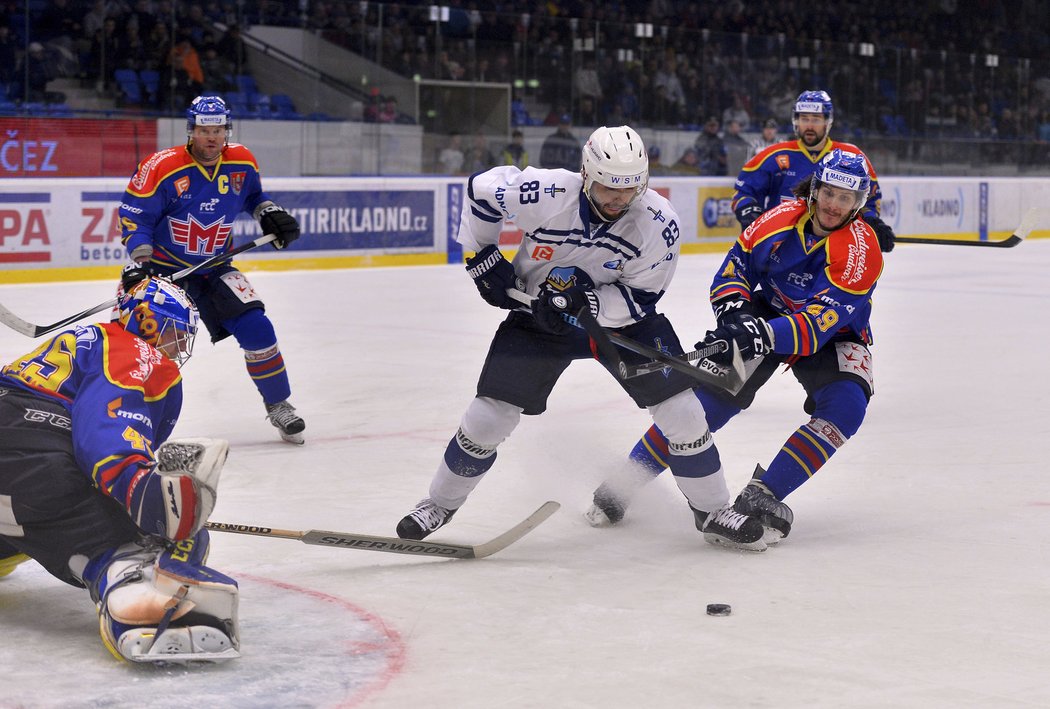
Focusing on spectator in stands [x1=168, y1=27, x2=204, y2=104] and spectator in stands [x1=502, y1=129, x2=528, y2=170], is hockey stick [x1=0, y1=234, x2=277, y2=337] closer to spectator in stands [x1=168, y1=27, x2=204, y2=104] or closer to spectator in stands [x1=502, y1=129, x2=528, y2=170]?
spectator in stands [x1=168, y1=27, x2=204, y2=104]

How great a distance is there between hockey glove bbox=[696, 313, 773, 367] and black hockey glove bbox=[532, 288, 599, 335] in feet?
1.03

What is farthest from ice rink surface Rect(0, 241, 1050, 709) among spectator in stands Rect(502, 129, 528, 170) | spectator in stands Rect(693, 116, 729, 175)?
spectator in stands Rect(693, 116, 729, 175)

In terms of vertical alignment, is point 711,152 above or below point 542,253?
above

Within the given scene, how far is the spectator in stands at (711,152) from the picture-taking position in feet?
49.5

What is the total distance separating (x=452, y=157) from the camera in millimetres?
13445

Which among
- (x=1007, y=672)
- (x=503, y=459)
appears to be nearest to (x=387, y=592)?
(x=1007, y=672)

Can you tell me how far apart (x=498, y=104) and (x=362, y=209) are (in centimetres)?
304

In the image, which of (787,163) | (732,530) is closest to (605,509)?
(732,530)

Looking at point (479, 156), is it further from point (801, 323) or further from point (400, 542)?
point (400, 542)

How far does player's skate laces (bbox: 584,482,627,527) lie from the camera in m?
4.01

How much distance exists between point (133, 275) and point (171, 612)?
2092mm

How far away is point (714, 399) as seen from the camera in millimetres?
4066

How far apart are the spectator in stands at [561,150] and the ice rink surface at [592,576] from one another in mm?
7609

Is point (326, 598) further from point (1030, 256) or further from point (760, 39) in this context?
point (760, 39)
